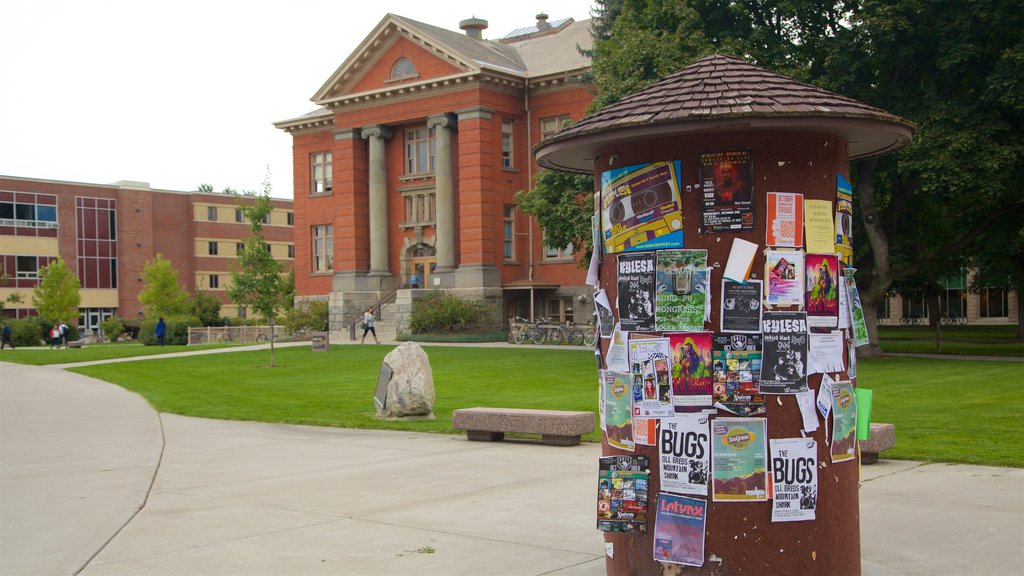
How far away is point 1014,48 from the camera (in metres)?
24.5

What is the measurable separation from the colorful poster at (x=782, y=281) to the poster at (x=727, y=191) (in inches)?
9.0

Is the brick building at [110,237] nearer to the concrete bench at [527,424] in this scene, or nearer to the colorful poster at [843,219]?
the concrete bench at [527,424]

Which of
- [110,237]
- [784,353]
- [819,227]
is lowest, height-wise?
[784,353]

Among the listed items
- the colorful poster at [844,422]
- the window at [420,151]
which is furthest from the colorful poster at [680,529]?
the window at [420,151]

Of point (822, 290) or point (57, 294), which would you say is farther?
point (57, 294)

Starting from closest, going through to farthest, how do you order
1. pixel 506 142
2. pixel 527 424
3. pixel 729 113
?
1. pixel 729 113
2. pixel 527 424
3. pixel 506 142

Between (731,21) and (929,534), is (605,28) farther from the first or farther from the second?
(929,534)

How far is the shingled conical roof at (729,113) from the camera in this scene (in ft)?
18.4

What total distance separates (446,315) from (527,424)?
3109cm

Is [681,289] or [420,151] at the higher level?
[420,151]

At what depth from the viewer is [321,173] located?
56406 mm

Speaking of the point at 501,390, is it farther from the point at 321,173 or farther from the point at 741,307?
the point at 321,173

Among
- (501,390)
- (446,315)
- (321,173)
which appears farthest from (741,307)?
(321,173)

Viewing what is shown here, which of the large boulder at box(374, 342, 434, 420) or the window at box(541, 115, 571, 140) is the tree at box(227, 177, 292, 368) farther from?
the window at box(541, 115, 571, 140)
